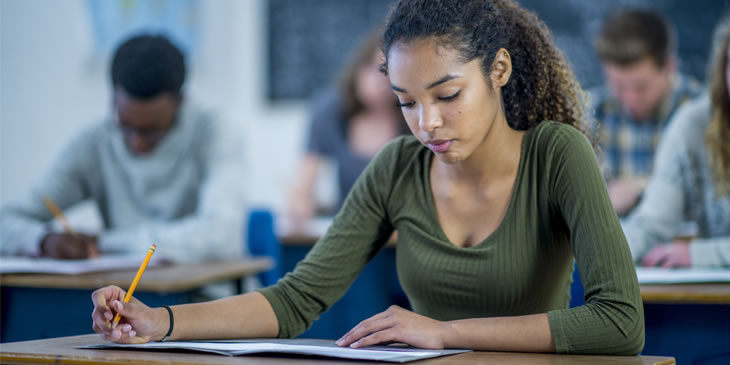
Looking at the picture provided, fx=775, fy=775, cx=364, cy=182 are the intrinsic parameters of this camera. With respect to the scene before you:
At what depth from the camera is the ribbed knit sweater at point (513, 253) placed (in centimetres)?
110

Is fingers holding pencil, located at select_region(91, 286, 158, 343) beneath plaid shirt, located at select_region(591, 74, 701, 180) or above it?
beneath

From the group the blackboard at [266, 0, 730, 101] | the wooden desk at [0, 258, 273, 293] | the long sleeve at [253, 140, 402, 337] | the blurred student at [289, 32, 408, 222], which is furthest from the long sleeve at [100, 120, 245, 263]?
the blackboard at [266, 0, 730, 101]

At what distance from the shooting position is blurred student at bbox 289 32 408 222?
11.3 feet

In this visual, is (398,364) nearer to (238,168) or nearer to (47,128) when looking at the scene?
(238,168)

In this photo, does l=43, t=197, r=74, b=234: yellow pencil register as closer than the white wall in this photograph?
Yes

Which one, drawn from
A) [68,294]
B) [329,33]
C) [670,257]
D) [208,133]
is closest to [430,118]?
[670,257]

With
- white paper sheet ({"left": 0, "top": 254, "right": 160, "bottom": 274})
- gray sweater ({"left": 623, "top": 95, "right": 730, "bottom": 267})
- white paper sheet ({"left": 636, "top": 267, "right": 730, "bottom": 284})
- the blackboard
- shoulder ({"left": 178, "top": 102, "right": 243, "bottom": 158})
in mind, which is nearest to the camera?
white paper sheet ({"left": 636, "top": 267, "right": 730, "bottom": 284})

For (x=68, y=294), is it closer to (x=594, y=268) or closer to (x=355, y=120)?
(x=594, y=268)

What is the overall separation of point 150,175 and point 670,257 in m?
1.68

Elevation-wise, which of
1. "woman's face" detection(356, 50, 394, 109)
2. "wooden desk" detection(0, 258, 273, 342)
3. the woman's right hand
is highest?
"woman's face" detection(356, 50, 394, 109)

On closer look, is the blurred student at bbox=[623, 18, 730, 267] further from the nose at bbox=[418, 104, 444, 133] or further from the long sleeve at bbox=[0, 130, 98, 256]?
the long sleeve at bbox=[0, 130, 98, 256]

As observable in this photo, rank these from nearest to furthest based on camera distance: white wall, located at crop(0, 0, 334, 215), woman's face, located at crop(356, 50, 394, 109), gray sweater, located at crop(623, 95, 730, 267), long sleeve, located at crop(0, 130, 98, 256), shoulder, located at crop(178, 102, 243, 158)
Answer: gray sweater, located at crop(623, 95, 730, 267) < long sleeve, located at crop(0, 130, 98, 256) < shoulder, located at crop(178, 102, 243, 158) < woman's face, located at crop(356, 50, 394, 109) < white wall, located at crop(0, 0, 334, 215)

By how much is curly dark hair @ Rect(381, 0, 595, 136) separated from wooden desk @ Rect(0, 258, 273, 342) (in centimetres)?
87

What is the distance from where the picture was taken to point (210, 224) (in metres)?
2.46
